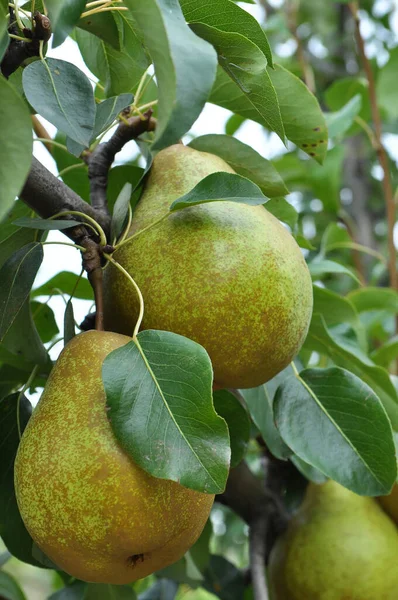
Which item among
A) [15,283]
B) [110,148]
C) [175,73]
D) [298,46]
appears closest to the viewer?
[175,73]

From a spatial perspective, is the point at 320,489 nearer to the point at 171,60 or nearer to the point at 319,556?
the point at 319,556

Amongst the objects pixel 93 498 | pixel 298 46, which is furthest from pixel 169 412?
pixel 298 46

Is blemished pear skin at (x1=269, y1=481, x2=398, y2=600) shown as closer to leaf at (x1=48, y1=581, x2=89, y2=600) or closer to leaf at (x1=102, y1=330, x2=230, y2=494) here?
leaf at (x1=48, y1=581, x2=89, y2=600)

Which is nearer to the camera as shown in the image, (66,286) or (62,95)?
(62,95)

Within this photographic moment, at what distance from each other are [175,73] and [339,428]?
1.48 ft

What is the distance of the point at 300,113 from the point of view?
0.85 metres

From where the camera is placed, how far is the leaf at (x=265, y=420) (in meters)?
0.89

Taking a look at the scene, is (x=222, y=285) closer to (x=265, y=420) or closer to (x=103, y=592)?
(x=265, y=420)

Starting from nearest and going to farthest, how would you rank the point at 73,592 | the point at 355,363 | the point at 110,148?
the point at 110,148 < the point at 355,363 < the point at 73,592

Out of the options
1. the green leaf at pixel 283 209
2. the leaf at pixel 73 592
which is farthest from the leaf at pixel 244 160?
the leaf at pixel 73 592

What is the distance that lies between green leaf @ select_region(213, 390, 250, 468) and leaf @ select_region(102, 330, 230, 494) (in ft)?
0.74

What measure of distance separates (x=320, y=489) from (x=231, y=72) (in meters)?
0.72

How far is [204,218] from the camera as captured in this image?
68 centimetres

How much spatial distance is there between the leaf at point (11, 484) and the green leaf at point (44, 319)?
0.20 meters
